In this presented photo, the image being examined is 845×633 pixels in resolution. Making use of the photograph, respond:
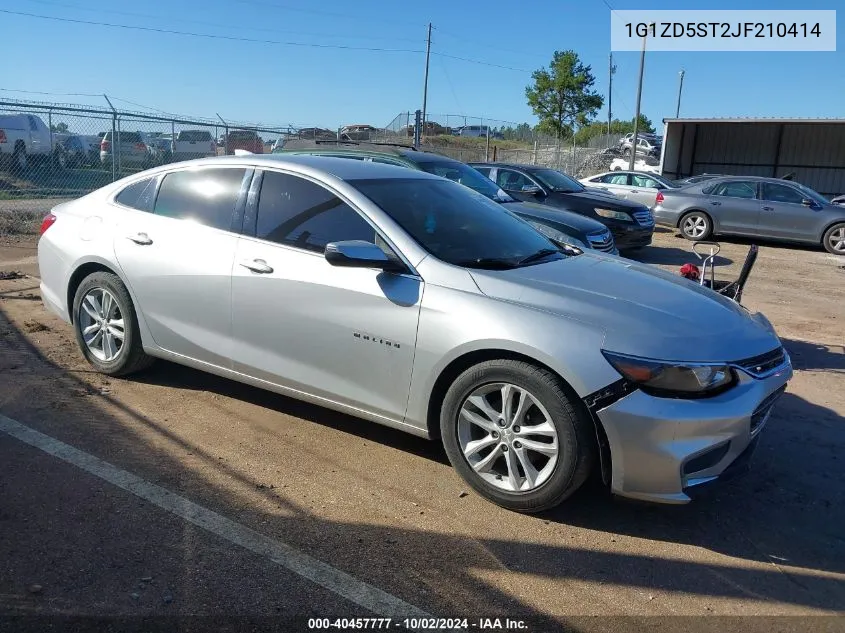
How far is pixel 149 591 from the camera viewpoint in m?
2.83

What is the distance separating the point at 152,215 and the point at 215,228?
61cm

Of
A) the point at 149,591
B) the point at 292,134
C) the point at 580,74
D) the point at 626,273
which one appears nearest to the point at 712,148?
the point at 580,74

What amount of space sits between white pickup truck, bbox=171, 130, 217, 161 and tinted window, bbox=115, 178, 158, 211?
13.2 m

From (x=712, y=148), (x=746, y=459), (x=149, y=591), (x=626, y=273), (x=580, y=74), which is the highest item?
(x=580, y=74)

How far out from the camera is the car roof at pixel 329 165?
4484 millimetres

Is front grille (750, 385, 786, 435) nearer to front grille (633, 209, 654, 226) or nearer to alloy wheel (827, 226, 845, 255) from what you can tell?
front grille (633, 209, 654, 226)

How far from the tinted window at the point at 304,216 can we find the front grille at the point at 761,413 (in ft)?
6.93

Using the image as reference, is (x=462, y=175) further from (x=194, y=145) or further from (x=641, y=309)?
(x=194, y=145)

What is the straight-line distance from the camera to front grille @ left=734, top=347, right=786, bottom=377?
3477 mm

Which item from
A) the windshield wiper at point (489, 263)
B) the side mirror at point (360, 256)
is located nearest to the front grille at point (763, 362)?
the windshield wiper at point (489, 263)

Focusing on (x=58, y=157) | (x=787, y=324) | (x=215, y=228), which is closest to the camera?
(x=215, y=228)

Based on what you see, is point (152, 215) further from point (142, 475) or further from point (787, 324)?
point (787, 324)

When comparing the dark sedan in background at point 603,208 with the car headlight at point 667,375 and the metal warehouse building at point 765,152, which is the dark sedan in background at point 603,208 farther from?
the metal warehouse building at point 765,152

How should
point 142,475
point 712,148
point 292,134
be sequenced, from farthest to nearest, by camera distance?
point 712,148 < point 292,134 < point 142,475
